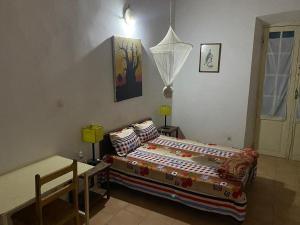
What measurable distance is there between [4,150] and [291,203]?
329cm

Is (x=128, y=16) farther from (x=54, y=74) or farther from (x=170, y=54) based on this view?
(x=54, y=74)

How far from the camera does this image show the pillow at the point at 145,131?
12.5ft

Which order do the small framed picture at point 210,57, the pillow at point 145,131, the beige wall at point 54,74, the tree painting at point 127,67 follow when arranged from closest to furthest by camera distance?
1. the beige wall at point 54,74
2. the tree painting at point 127,67
3. the pillow at point 145,131
4. the small framed picture at point 210,57

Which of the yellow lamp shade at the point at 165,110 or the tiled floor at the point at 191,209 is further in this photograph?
the yellow lamp shade at the point at 165,110

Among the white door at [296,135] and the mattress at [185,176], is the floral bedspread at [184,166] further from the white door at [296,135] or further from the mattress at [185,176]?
the white door at [296,135]

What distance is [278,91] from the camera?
4422 millimetres

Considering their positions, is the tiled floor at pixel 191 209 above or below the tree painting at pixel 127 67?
below

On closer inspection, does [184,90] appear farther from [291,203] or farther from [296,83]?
[291,203]

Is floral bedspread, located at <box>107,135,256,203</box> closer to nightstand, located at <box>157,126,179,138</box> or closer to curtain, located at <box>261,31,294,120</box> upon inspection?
nightstand, located at <box>157,126,179,138</box>

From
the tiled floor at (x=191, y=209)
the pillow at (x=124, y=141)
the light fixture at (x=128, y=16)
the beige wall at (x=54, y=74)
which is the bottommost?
the tiled floor at (x=191, y=209)

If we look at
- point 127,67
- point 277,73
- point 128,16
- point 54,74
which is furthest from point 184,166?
point 277,73

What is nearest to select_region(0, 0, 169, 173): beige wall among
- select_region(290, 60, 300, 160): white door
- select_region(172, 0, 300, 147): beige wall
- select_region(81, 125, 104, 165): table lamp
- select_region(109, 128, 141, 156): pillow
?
select_region(81, 125, 104, 165): table lamp

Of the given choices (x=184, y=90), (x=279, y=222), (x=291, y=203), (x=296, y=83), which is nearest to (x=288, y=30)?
(x=296, y=83)

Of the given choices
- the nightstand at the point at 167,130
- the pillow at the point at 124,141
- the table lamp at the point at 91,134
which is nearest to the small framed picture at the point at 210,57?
the nightstand at the point at 167,130
